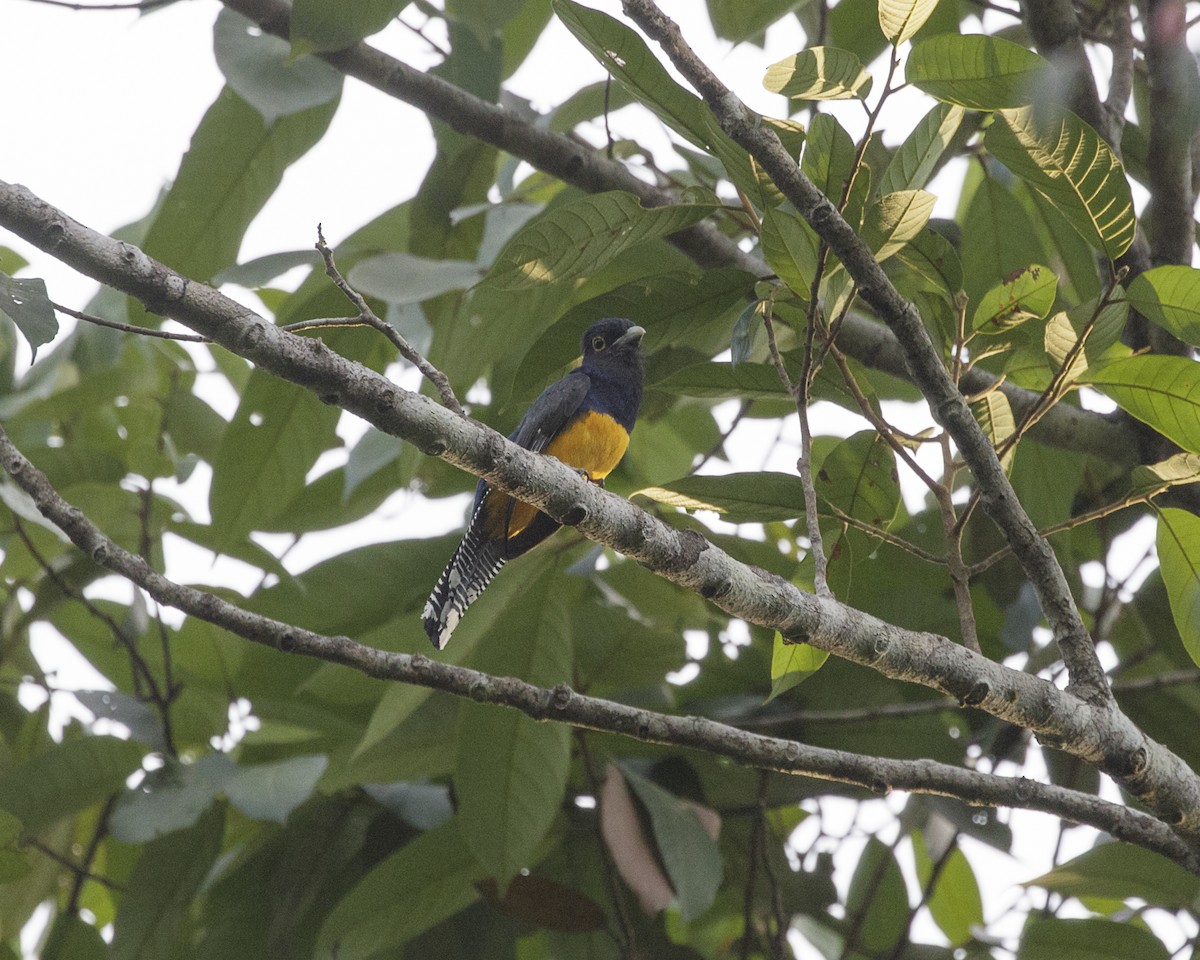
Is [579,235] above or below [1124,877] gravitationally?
above

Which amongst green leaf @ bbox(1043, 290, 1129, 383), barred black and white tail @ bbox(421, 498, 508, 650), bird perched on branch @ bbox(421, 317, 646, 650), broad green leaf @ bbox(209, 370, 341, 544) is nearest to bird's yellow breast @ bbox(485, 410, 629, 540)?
bird perched on branch @ bbox(421, 317, 646, 650)

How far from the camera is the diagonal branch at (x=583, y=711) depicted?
1987mm

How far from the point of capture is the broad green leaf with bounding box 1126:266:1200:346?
6.98 ft

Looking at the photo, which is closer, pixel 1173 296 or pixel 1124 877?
pixel 1173 296

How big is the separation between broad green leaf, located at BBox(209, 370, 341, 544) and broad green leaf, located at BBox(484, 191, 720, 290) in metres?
1.20

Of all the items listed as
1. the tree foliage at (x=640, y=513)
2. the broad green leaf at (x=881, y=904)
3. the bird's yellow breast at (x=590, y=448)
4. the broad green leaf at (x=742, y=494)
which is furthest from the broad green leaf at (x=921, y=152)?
the broad green leaf at (x=881, y=904)

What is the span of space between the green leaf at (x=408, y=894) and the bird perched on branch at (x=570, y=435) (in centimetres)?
85

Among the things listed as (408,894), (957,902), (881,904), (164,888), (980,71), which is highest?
(980,71)

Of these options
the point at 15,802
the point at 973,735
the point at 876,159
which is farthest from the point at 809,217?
the point at 15,802

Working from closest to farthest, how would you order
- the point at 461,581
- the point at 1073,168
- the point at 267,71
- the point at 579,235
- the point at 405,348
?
the point at 405,348 < the point at 1073,168 < the point at 579,235 < the point at 267,71 < the point at 461,581

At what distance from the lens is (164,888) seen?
3537mm

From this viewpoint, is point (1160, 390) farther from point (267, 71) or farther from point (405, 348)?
point (267, 71)

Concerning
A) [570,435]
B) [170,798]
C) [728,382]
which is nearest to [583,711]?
[728,382]

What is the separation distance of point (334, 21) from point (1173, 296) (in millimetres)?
1819
